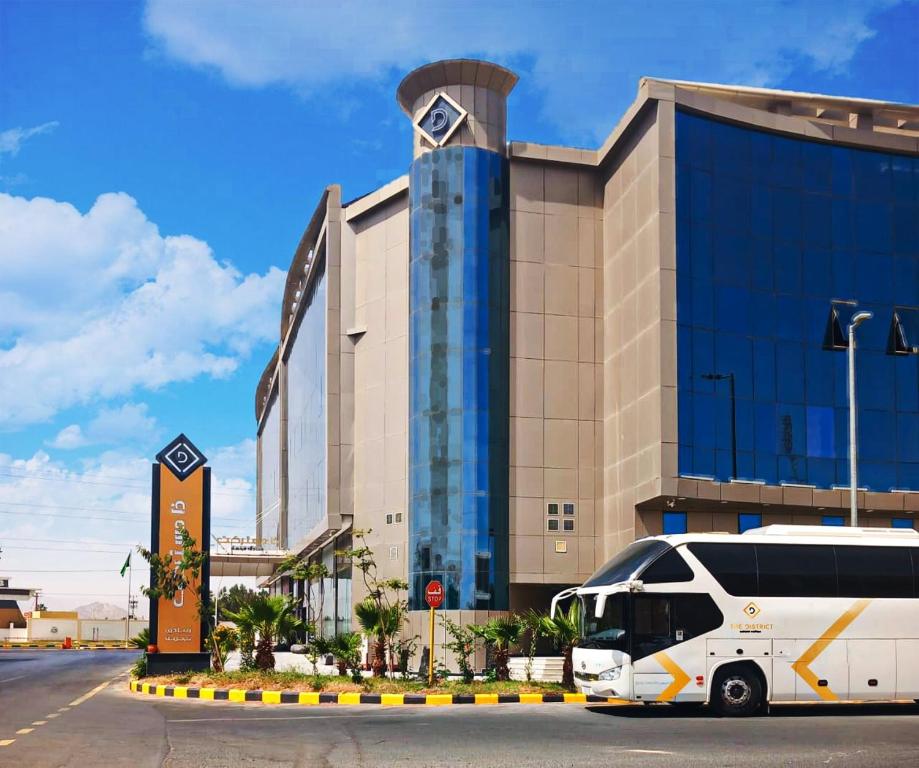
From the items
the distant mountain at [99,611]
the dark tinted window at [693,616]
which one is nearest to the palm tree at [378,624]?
the dark tinted window at [693,616]

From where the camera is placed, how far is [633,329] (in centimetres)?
4034

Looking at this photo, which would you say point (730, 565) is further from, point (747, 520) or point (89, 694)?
point (89, 694)

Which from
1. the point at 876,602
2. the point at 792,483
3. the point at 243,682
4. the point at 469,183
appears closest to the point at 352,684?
the point at 243,682

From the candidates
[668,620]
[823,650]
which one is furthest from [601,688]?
[823,650]

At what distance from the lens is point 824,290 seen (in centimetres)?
4084

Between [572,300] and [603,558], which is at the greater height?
[572,300]

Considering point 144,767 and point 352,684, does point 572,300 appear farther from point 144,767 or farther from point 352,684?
point 144,767

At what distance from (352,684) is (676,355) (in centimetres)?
1542

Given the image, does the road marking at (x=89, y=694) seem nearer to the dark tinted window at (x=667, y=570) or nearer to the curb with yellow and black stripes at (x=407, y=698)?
the curb with yellow and black stripes at (x=407, y=698)

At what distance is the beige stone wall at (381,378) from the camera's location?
148 feet

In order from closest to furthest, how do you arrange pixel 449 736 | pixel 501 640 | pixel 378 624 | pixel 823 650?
1. pixel 449 736
2. pixel 823 650
3. pixel 501 640
4. pixel 378 624

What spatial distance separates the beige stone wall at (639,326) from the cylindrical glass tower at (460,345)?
147 inches

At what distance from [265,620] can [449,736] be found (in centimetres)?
1417

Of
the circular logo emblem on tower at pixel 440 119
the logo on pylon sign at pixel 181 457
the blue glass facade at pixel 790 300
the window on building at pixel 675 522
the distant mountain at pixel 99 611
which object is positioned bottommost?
the distant mountain at pixel 99 611
